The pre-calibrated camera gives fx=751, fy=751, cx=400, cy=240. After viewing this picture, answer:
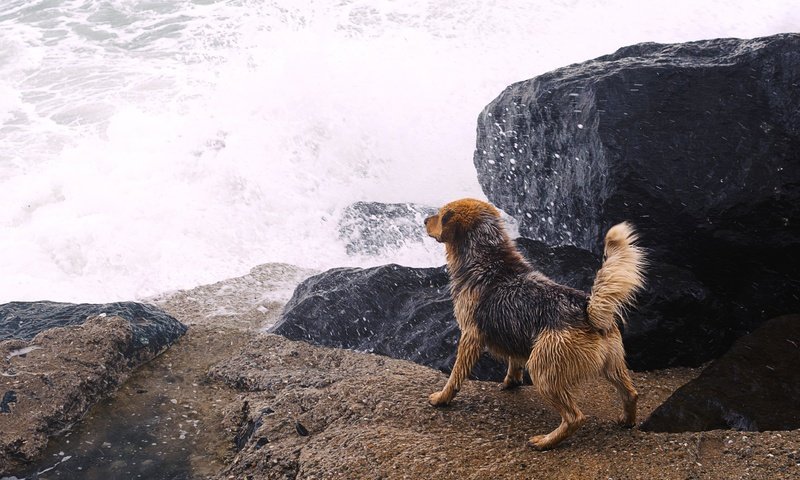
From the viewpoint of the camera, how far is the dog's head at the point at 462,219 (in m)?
5.35

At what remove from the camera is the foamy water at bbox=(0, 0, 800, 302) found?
10.9 meters

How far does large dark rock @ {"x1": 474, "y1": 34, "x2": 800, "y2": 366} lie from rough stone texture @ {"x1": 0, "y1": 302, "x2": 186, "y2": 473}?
4.39 meters

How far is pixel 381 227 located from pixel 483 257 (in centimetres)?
563

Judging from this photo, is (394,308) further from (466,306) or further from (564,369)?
(564,369)

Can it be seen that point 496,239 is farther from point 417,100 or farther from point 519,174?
point 417,100

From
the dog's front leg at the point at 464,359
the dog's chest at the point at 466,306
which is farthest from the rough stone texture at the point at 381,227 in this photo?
the dog's front leg at the point at 464,359

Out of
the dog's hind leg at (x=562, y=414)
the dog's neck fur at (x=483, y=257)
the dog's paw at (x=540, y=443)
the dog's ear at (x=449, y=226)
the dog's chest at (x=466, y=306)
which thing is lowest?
the dog's paw at (x=540, y=443)

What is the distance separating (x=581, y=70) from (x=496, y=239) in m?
3.14

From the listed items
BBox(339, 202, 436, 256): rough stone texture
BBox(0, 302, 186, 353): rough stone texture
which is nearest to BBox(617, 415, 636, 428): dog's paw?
BBox(0, 302, 186, 353): rough stone texture

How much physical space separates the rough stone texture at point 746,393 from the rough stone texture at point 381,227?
5.60 m

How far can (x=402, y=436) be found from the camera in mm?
4891

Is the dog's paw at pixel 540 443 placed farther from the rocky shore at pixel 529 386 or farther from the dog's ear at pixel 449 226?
the dog's ear at pixel 449 226

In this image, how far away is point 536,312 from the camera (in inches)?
188

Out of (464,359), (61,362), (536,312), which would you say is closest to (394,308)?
(464,359)
